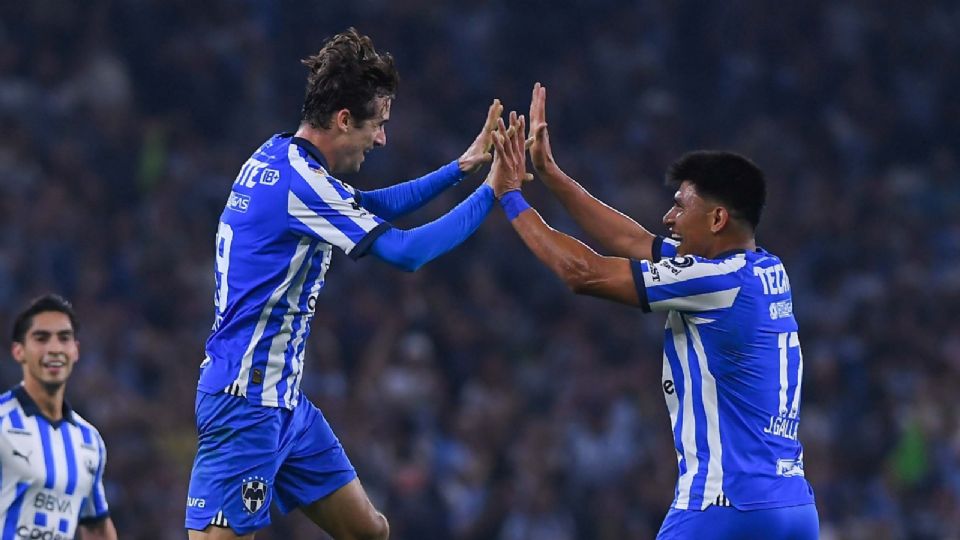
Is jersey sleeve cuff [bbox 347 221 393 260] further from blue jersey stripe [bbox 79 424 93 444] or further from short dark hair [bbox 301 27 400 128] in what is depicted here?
blue jersey stripe [bbox 79 424 93 444]

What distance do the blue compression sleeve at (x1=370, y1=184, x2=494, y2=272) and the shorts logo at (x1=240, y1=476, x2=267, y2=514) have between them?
1005mm

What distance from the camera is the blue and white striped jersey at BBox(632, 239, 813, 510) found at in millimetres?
5777

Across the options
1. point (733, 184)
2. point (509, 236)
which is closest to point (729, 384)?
point (733, 184)

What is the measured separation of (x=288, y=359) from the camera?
613cm

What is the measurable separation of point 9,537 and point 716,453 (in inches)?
135

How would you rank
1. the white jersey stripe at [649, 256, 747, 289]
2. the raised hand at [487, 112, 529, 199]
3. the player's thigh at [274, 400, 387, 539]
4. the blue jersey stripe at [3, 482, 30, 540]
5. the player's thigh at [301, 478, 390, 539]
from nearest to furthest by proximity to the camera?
the white jersey stripe at [649, 256, 747, 289] < the raised hand at [487, 112, 529, 199] < the player's thigh at [274, 400, 387, 539] < the player's thigh at [301, 478, 390, 539] < the blue jersey stripe at [3, 482, 30, 540]

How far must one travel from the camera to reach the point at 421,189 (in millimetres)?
6898

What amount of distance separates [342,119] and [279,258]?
625mm

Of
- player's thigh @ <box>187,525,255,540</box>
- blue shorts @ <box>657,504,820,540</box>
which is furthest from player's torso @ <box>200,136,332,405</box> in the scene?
blue shorts @ <box>657,504,820,540</box>

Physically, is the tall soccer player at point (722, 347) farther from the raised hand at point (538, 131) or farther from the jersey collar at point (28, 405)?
the jersey collar at point (28, 405)

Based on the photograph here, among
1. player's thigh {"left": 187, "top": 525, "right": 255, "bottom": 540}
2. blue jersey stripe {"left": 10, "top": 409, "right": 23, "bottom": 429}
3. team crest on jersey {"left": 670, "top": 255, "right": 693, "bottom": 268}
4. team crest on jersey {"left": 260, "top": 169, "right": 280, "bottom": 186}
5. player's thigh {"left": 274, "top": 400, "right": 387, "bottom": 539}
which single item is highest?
team crest on jersey {"left": 260, "top": 169, "right": 280, "bottom": 186}

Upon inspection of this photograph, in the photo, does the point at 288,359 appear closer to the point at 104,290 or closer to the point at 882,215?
the point at 104,290

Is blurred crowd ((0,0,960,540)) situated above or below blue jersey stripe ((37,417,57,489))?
above

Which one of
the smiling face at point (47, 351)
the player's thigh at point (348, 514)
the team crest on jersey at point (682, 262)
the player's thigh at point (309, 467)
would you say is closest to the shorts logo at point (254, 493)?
the player's thigh at point (309, 467)
